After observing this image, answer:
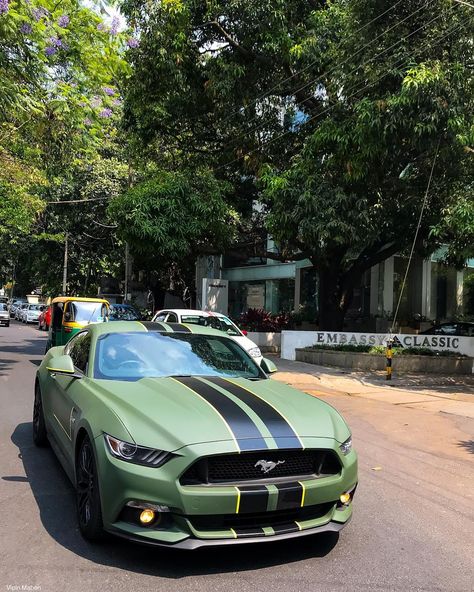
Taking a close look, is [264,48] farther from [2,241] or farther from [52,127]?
[2,241]

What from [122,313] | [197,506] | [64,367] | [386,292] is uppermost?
[386,292]

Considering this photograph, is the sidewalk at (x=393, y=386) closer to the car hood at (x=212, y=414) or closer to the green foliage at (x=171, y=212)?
the green foliage at (x=171, y=212)

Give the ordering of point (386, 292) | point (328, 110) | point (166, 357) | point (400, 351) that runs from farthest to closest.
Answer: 1. point (386, 292)
2. point (400, 351)
3. point (328, 110)
4. point (166, 357)

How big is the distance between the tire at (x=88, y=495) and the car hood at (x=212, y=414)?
0.40m

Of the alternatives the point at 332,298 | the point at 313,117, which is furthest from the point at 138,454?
the point at 332,298

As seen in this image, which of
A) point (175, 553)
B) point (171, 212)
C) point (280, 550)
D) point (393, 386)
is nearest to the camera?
point (175, 553)

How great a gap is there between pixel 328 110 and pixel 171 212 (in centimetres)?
576

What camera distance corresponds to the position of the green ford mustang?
323 centimetres

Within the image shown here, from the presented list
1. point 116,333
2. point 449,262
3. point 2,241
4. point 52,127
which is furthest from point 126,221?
point 2,241

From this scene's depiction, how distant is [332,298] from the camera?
1895 centimetres

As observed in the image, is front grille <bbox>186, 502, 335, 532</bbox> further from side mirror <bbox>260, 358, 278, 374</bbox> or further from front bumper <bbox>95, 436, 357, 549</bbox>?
side mirror <bbox>260, 358, 278, 374</bbox>

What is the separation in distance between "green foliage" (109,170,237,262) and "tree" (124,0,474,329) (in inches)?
65.6

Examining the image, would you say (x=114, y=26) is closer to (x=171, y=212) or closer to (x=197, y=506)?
(x=171, y=212)

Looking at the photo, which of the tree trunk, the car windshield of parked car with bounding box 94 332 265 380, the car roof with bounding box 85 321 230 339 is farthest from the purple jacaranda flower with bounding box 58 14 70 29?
the tree trunk
